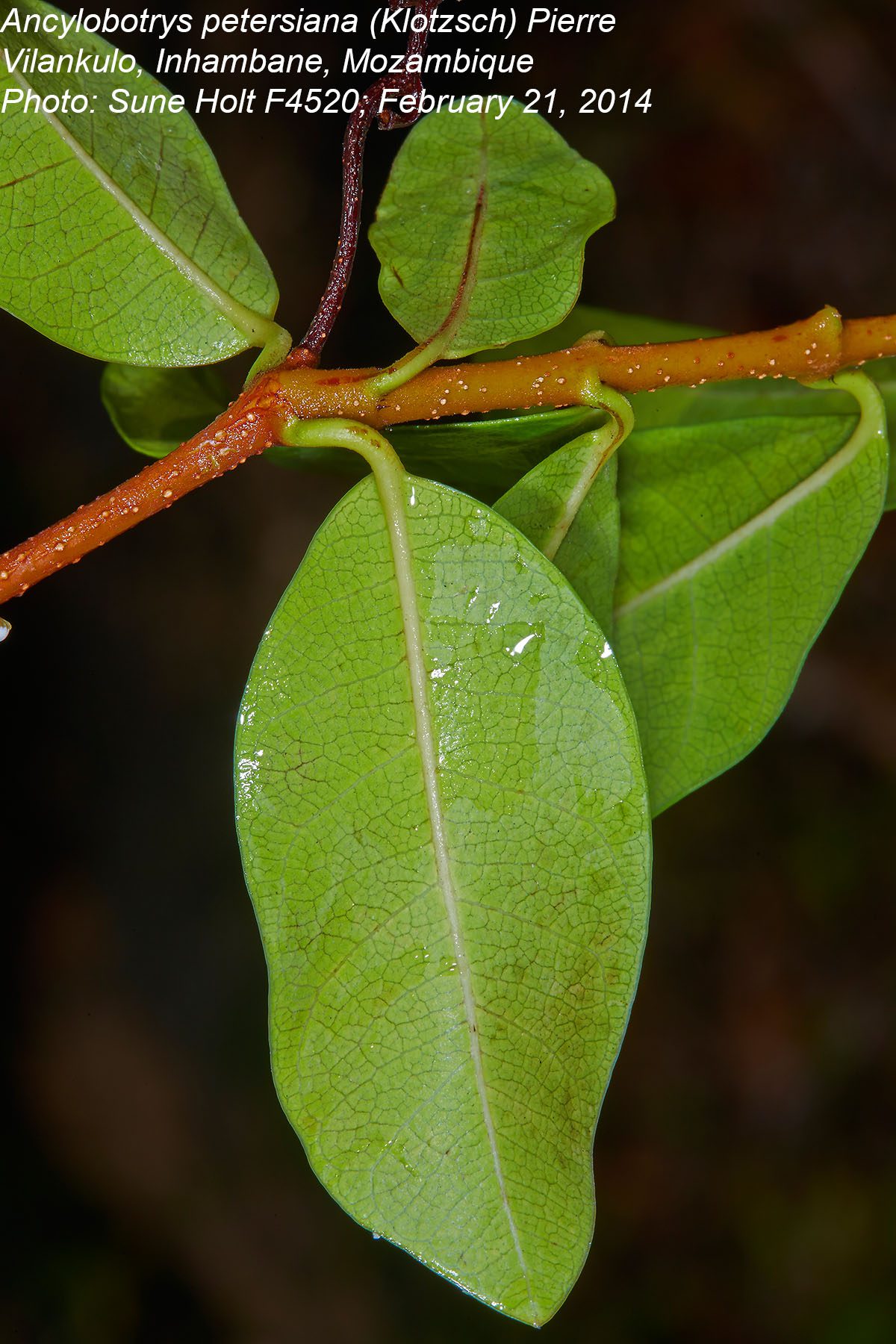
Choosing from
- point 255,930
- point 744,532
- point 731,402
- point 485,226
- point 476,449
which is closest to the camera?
point 485,226

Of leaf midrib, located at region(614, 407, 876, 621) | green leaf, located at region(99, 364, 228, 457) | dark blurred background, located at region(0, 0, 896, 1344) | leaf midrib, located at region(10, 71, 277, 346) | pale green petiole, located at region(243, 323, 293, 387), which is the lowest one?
dark blurred background, located at region(0, 0, 896, 1344)

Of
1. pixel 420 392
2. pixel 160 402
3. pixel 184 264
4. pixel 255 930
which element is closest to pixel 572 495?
pixel 420 392

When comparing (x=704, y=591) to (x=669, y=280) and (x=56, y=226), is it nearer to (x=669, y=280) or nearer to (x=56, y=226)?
(x=56, y=226)

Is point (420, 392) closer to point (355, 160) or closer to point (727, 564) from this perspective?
point (355, 160)

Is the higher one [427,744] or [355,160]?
[355,160]

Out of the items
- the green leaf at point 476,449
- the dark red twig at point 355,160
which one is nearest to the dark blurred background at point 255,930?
the green leaf at point 476,449

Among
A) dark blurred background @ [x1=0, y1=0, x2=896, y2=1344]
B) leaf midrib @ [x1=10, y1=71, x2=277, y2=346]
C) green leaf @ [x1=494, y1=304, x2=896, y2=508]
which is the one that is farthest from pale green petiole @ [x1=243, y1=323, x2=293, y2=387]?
dark blurred background @ [x1=0, y1=0, x2=896, y2=1344]

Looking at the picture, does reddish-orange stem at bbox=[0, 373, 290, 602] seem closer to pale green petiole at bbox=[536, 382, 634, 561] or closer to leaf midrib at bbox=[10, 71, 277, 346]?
leaf midrib at bbox=[10, 71, 277, 346]
